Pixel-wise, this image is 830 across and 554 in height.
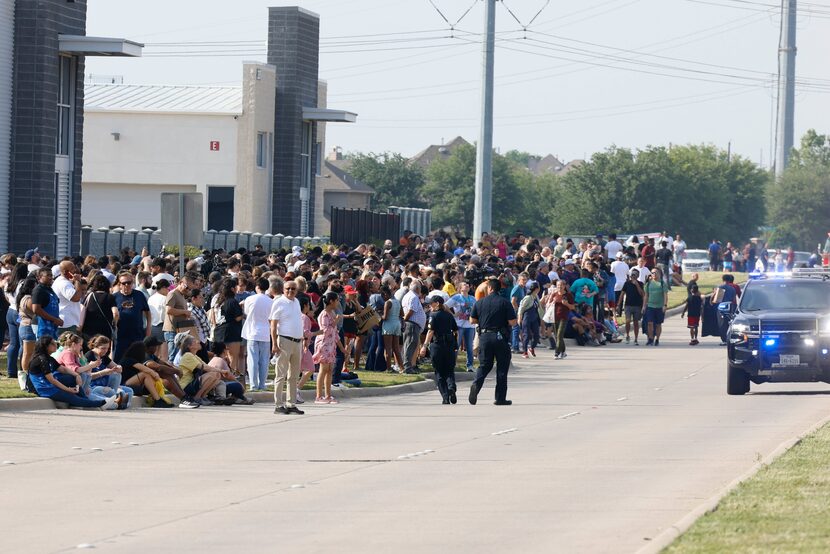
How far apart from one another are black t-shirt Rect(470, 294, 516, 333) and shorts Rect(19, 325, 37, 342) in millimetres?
6133

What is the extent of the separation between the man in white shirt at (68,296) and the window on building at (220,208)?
35.9 m

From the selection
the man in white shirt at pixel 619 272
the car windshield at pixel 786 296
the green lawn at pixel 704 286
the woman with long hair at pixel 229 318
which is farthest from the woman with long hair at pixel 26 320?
the green lawn at pixel 704 286

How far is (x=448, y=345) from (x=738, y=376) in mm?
4805

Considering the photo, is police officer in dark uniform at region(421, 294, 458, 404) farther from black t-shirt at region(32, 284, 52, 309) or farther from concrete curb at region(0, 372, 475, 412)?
black t-shirt at region(32, 284, 52, 309)

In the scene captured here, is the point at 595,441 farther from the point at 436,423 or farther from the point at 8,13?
the point at 8,13

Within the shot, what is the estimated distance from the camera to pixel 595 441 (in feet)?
58.3

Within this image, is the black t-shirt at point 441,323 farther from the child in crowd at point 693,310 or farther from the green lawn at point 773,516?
the child in crowd at point 693,310

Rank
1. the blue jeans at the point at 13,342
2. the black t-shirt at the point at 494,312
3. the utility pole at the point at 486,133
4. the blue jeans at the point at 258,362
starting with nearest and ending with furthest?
the black t-shirt at the point at 494,312
the blue jeans at the point at 13,342
the blue jeans at the point at 258,362
the utility pole at the point at 486,133

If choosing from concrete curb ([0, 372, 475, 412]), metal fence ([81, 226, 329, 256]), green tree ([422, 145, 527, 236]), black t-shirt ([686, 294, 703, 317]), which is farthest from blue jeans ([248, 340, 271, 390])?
green tree ([422, 145, 527, 236])

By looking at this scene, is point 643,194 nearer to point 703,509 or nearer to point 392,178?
point 392,178

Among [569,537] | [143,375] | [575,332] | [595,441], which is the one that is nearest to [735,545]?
[569,537]

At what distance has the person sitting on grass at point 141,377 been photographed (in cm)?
2173

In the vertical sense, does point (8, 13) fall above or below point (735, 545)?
above

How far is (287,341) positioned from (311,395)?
11.2 ft
